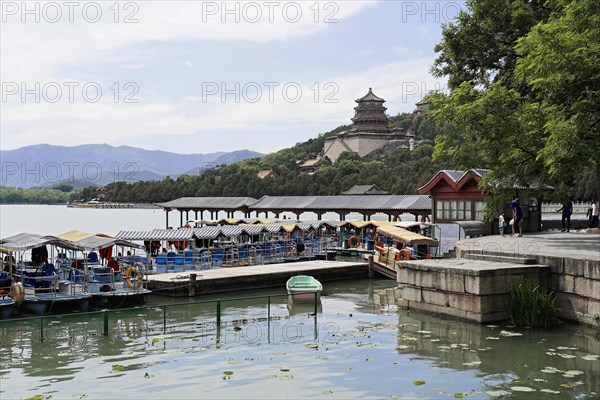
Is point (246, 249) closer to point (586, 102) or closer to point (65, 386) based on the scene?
point (586, 102)

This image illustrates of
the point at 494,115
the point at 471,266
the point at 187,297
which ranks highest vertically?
the point at 494,115

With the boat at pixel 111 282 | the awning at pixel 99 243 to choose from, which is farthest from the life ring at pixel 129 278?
the awning at pixel 99 243

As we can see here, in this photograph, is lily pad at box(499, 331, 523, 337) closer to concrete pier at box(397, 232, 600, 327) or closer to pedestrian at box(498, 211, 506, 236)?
concrete pier at box(397, 232, 600, 327)

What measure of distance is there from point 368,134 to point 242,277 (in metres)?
138

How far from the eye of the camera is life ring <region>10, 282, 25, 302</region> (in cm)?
2203

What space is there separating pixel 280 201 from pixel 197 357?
4889 centimetres

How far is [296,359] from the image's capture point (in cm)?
1592

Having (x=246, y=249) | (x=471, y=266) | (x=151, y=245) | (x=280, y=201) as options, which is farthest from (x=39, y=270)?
(x=280, y=201)

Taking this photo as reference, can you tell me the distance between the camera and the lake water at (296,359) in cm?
1341

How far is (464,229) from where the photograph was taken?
34500mm

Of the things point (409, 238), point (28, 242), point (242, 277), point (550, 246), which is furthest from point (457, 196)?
point (28, 242)

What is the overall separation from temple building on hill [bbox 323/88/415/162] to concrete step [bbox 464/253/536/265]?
5486 inches

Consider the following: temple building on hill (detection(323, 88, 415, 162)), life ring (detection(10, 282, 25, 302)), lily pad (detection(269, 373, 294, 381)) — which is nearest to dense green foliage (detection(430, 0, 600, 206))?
lily pad (detection(269, 373, 294, 381))

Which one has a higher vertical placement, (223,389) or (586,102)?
(586,102)
